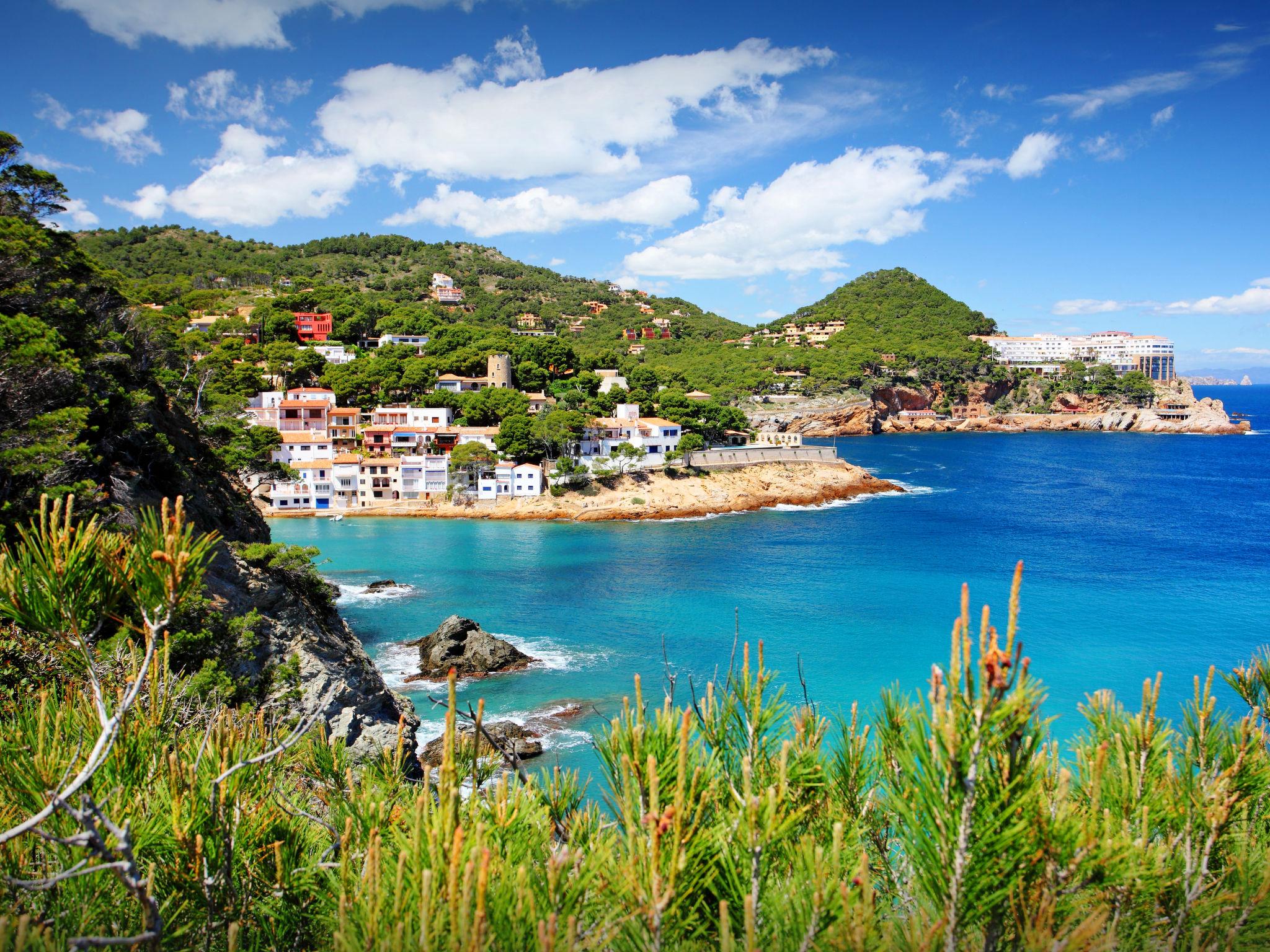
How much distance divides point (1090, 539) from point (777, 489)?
48.9 ft

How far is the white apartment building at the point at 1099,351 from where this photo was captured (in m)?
104

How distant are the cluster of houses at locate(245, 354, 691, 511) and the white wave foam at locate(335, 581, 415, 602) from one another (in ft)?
43.6

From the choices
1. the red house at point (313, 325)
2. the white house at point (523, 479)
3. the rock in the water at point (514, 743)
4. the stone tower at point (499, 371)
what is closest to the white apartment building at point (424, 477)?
the white house at point (523, 479)

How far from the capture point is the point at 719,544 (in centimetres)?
3153

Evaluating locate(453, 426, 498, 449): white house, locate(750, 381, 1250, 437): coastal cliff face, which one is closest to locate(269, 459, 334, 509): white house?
locate(453, 426, 498, 449): white house

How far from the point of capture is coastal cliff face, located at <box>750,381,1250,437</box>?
247 feet

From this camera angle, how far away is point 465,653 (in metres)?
18.3

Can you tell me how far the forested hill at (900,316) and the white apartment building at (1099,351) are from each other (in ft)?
14.4

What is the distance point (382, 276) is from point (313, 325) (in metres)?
36.0

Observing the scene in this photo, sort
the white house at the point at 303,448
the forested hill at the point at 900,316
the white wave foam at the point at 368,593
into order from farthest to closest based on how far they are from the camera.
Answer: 1. the forested hill at the point at 900,316
2. the white house at the point at 303,448
3. the white wave foam at the point at 368,593

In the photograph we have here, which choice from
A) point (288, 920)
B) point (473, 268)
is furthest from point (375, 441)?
point (473, 268)

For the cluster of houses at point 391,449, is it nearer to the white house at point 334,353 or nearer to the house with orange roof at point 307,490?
the house with orange roof at point 307,490

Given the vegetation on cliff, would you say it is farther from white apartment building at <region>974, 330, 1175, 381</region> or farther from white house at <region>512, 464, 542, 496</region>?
white apartment building at <region>974, 330, 1175, 381</region>

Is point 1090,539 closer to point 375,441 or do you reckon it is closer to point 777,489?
point 777,489
